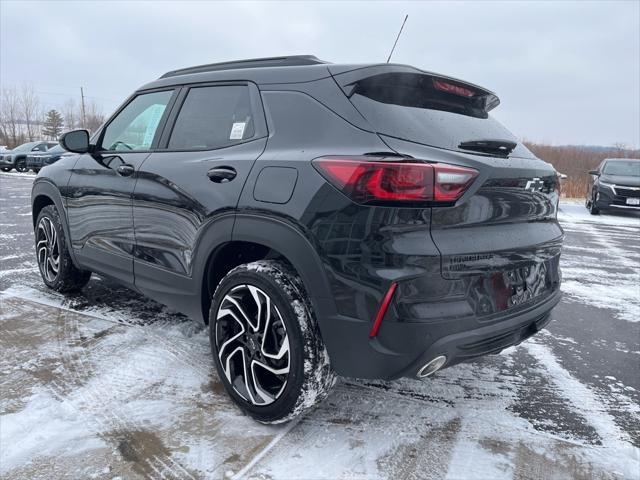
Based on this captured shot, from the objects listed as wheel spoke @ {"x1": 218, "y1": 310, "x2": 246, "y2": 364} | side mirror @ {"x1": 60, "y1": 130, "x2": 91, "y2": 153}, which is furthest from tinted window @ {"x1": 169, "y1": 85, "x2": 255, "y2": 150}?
side mirror @ {"x1": 60, "y1": 130, "x2": 91, "y2": 153}

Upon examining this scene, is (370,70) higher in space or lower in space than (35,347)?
higher

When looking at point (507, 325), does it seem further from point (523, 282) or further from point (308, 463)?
point (308, 463)

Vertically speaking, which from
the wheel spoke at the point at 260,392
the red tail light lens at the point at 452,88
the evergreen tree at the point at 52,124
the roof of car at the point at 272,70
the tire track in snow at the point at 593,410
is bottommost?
the tire track in snow at the point at 593,410

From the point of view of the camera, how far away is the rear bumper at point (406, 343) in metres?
1.92

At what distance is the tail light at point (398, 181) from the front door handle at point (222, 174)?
0.67 metres

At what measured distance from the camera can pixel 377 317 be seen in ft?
6.33

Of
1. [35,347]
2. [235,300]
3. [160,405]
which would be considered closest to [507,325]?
[235,300]

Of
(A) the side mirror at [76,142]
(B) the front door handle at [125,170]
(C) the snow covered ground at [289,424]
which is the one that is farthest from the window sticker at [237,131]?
(A) the side mirror at [76,142]

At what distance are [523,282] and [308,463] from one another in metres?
1.27

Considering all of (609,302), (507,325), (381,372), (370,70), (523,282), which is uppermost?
(370,70)

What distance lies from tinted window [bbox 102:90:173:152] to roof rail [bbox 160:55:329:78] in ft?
0.78

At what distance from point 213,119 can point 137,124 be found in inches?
35.0

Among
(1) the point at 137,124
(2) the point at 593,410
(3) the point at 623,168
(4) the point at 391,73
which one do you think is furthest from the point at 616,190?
(1) the point at 137,124

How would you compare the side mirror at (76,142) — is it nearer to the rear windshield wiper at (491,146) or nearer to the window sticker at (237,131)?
the window sticker at (237,131)
